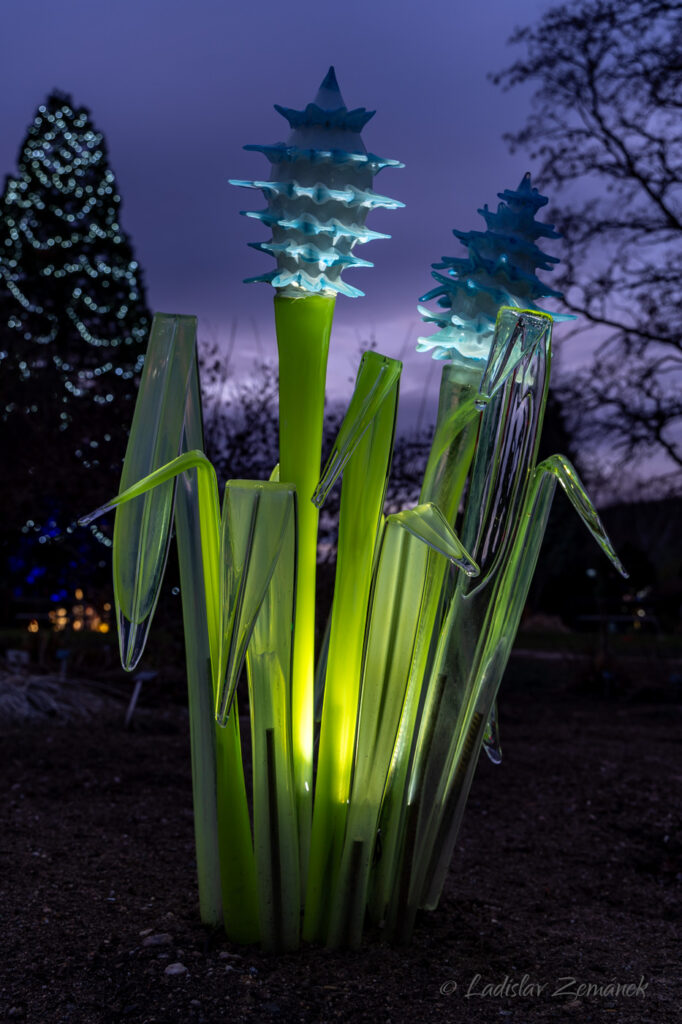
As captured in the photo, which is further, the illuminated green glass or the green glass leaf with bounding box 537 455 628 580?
the green glass leaf with bounding box 537 455 628 580

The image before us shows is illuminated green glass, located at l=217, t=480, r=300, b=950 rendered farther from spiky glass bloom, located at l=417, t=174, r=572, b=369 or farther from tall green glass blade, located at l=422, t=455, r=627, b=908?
spiky glass bloom, located at l=417, t=174, r=572, b=369

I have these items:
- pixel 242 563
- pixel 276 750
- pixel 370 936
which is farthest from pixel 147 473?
pixel 370 936

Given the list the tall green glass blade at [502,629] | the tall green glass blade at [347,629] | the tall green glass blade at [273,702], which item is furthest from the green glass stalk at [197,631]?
the tall green glass blade at [502,629]

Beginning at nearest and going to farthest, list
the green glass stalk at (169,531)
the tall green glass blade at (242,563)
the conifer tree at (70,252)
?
1. the tall green glass blade at (242,563)
2. the green glass stalk at (169,531)
3. the conifer tree at (70,252)

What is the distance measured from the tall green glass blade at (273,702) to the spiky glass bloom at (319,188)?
47 cm

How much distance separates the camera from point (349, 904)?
1964 millimetres

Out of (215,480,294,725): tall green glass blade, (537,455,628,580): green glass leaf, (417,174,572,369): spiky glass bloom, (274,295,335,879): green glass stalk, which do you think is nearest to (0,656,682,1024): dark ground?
→ (274,295,335,879): green glass stalk

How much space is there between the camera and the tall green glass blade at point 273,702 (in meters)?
1.77

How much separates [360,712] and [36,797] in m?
2.15

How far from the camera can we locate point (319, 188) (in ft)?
5.95

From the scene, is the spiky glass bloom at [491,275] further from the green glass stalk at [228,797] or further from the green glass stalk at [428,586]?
the green glass stalk at [228,797]

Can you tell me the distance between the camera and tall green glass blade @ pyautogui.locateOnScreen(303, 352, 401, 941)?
1945mm

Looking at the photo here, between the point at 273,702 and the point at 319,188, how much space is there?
1.03 metres

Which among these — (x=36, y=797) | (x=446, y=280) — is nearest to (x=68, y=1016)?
(x=446, y=280)
